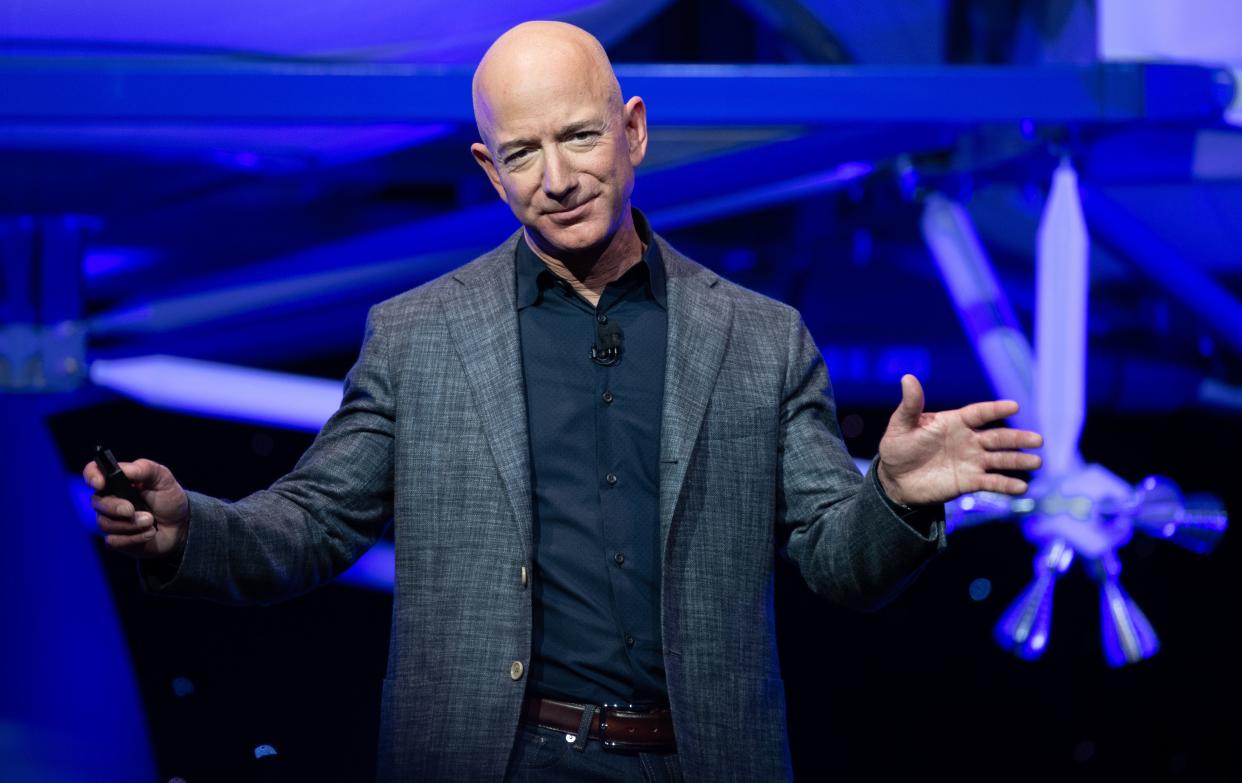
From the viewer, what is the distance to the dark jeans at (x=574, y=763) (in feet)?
7.83

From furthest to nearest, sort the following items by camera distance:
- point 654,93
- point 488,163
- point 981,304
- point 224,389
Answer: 1. point 224,389
2. point 981,304
3. point 654,93
4. point 488,163

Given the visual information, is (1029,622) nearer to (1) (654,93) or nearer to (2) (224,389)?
(1) (654,93)

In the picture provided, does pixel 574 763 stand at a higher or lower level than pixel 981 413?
lower

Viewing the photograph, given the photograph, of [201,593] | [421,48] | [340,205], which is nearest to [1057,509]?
[421,48]

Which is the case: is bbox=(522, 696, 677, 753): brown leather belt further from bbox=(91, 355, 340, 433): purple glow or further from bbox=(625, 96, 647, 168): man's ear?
bbox=(91, 355, 340, 433): purple glow

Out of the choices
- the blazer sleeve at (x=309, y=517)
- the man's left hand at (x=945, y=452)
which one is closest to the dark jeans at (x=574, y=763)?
the blazer sleeve at (x=309, y=517)

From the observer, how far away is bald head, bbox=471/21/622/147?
2506 mm

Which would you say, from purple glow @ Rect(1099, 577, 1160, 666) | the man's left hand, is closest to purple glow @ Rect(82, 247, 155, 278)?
purple glow @ Rect(1099, 577, 1160, 666)

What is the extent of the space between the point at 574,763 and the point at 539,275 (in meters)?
0.82

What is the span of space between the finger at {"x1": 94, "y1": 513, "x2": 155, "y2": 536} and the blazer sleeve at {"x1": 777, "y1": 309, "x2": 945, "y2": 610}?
3.36 ft

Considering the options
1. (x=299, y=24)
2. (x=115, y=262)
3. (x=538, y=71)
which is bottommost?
(x=538, y=71)

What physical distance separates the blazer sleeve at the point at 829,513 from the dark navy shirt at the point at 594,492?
0.24 m

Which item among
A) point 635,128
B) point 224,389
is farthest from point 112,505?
point 224,389

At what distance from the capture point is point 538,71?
2.50 m
